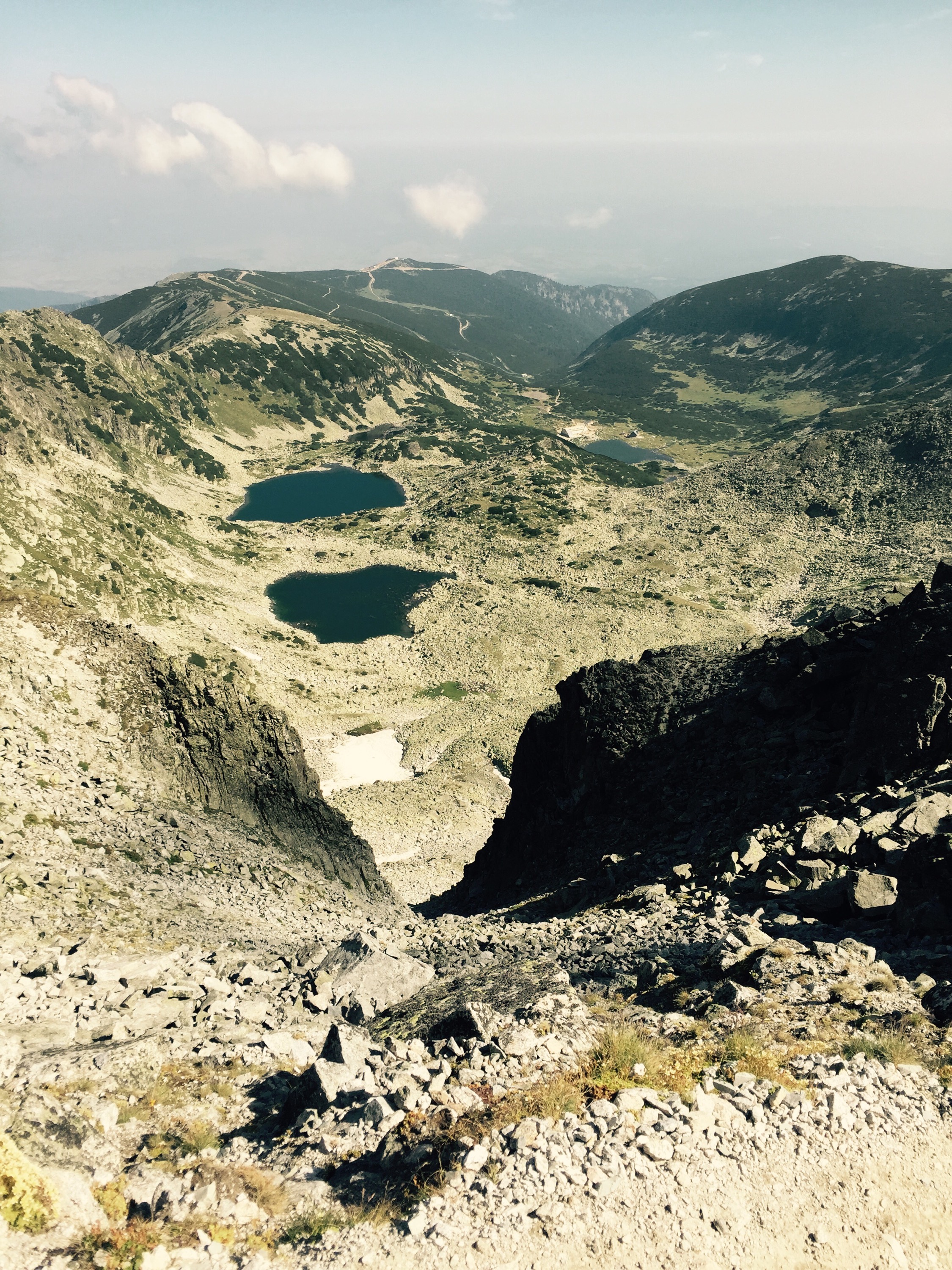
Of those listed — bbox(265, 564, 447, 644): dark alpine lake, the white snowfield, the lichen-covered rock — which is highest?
the lichen-covered rock

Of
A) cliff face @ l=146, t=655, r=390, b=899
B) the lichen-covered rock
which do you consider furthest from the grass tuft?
cliff face @ l=146, t=655, r=390, b=899

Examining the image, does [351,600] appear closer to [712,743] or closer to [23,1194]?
[712,743]

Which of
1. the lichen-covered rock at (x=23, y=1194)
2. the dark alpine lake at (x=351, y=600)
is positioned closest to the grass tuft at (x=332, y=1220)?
the lichen-covered rock at (x=23, y=1194)

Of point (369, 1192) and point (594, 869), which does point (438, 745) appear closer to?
point (594, 869)

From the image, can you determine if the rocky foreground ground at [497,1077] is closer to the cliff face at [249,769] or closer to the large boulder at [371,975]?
the large boulder at [371,975]

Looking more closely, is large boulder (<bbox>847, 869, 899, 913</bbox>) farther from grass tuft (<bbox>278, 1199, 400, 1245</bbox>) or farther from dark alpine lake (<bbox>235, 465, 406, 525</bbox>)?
dark alpine lake (<bbox>235, 465, 406, 525</bbox>)
